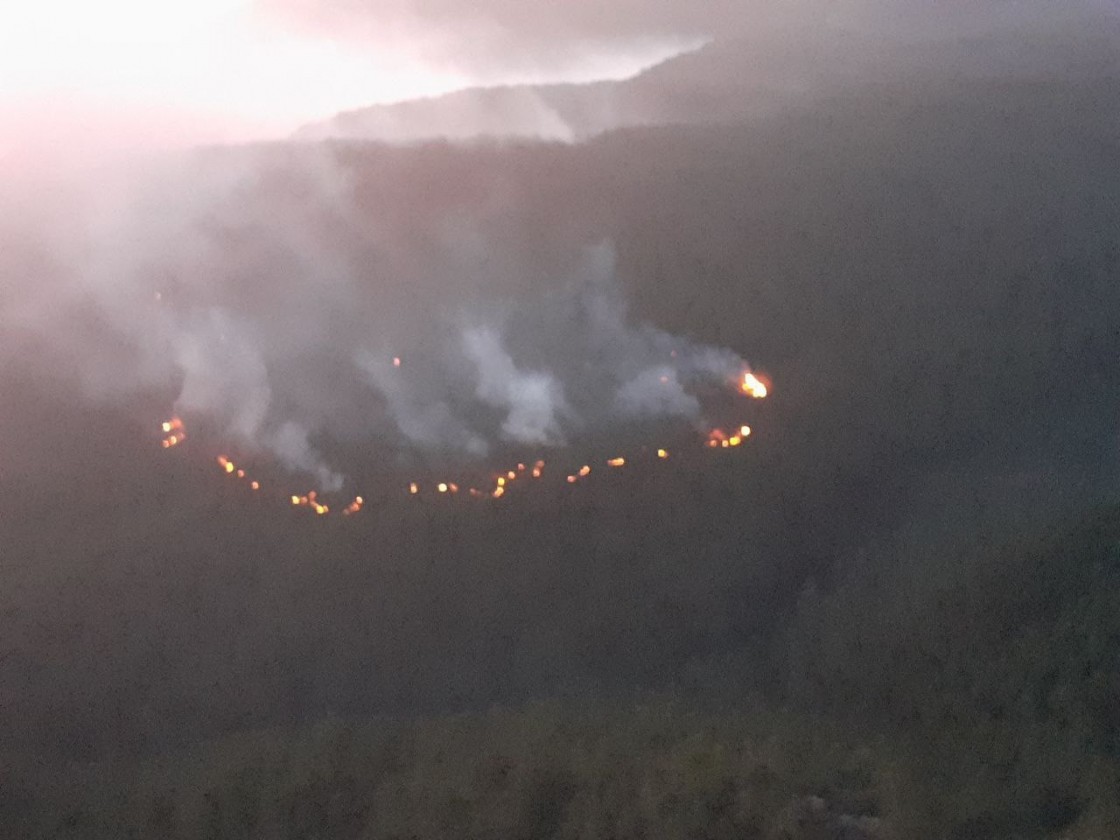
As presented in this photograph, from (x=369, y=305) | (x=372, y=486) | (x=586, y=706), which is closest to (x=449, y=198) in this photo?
(x=369, y=305)

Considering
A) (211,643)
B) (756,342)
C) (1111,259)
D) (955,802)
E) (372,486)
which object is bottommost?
(955,802)

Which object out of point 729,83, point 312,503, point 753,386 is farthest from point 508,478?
point 729,83

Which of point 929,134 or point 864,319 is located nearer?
point 864,319

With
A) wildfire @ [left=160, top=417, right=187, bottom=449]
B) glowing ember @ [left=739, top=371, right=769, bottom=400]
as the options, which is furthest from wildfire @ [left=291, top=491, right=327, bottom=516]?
glowing ember @ [left=739, top=371, right=769, bottom=400]

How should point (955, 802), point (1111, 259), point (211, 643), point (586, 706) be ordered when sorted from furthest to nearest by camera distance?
point (1111, 259) < point (211, 643) < point (586, 706) < point (955, 802)

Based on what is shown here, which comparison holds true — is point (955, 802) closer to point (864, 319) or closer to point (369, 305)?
point (864, 319)

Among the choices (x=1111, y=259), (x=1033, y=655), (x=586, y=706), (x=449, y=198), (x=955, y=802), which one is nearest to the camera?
(x=955, y=802)

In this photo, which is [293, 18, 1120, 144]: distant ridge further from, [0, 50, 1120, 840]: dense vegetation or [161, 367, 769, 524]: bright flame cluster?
[161, 367, 769, 524]: bright flame cluster
